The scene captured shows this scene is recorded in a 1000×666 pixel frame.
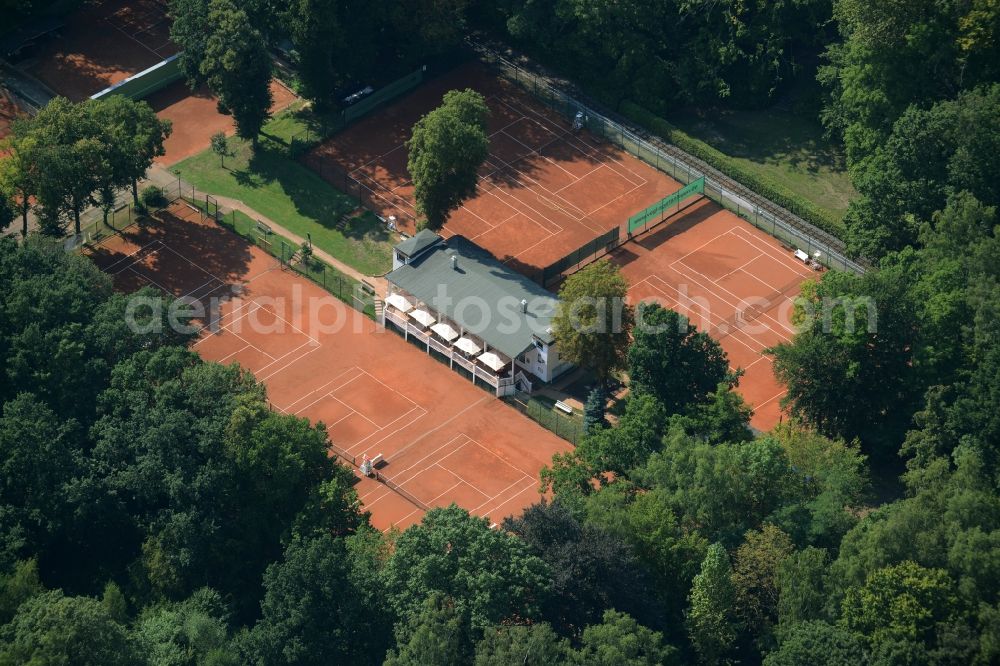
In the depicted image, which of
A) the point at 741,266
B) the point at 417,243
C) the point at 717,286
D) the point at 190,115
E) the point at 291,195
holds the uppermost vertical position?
the point at 417,243

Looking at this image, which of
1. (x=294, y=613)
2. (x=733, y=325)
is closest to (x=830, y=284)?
(x=733, y=325)

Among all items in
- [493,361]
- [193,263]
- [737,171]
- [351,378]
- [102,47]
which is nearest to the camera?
[493,361]

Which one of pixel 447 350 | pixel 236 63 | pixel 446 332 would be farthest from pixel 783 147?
pixel 236 63

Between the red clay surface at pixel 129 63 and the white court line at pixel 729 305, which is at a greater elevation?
the white court line at pixel 729 305

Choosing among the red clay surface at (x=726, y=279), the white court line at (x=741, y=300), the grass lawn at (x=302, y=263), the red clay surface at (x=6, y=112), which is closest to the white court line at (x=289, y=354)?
the grass lawn at (x=302, y=263)

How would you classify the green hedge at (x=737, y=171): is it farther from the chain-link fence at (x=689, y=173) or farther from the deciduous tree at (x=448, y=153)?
the deciduous tree at (x=448, y=153)

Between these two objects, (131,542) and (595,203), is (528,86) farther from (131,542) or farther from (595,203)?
(131,542)

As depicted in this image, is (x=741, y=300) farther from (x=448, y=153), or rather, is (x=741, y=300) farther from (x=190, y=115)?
(x=190, y=115)
